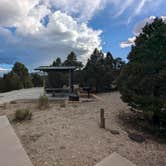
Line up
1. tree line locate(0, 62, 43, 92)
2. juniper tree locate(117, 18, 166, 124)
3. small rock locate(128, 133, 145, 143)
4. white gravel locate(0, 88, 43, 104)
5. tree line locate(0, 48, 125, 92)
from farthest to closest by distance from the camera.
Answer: tree line locate(0, 62, 43, 92), tree line locate(0, 48, 125, 92), white gravel locate(0, 88, 43, 104), juniper tree locate(117, 18, 166, 124), small rock locate(128, 133, 145, 143)

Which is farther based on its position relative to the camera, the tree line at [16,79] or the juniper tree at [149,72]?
the tree line at [16,79]

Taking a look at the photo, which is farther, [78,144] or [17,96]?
[17,96]

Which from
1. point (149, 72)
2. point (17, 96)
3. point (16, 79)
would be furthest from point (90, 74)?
point (16, 79)

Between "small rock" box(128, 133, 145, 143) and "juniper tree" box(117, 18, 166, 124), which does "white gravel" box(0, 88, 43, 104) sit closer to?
"juniper tree" box(117, 18, 166, 124)

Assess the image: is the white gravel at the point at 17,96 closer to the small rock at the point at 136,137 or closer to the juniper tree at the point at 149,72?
the juniper tree at the point at 149,72

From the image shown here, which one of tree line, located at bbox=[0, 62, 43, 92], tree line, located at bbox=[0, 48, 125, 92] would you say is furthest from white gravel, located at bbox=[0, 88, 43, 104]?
tree line, located at bbox=[0, 62, 43, 92]

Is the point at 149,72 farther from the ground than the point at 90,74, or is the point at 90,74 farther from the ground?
the point at 90,74

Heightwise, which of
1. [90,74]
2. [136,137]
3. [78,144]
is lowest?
[136,137]

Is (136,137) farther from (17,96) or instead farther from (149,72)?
(17,96)

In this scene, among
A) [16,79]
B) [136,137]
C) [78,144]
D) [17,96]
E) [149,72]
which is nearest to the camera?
[78,144]

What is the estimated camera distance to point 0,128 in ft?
16.3

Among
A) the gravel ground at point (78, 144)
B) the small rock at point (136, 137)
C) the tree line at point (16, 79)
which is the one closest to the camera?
the gravel ground at point (78, 144)

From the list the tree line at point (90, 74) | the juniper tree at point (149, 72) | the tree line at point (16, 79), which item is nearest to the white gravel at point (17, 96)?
the tree line at point (90, 74)

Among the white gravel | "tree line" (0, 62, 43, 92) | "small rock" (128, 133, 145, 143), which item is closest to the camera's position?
"small rock" (128, 133, 145, 143)
